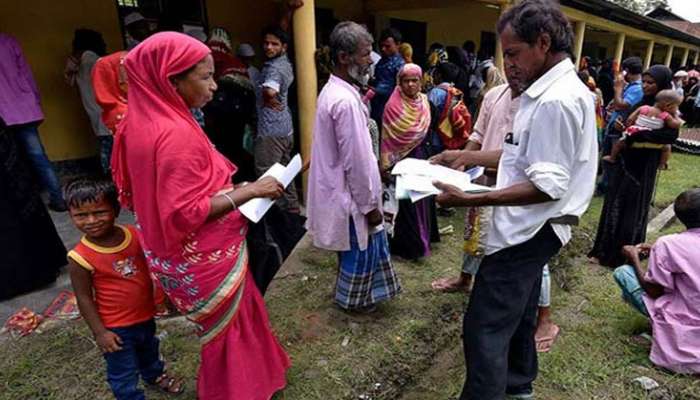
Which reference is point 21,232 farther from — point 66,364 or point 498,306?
point 498,306

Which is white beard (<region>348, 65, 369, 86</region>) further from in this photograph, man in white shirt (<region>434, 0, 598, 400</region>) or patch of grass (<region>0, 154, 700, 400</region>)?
patch of grass (<region>0, 154, 700, 400</region>)

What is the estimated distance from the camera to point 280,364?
6.66ft

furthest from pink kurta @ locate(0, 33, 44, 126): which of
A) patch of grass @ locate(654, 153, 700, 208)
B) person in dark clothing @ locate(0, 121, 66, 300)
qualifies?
patch of grass @ locate(654, 153, 700, 208)

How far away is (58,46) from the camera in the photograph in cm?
428

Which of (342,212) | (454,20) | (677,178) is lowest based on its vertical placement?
(677,178)

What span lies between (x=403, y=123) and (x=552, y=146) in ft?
6.47

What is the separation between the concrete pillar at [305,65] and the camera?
3744mm

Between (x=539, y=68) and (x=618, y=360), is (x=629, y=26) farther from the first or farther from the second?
(x=539, y=68)

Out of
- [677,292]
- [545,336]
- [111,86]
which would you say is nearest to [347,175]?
[545,336]

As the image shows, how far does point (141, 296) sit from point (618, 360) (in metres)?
2.55

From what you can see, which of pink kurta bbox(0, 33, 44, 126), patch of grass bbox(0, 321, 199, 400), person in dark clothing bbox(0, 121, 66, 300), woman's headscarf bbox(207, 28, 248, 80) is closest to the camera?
patch of grass bbox(0, 321, 199, 400)

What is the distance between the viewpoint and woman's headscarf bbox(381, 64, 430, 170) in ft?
10.9

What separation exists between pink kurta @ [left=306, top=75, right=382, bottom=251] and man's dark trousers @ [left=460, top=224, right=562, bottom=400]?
0.82 meters

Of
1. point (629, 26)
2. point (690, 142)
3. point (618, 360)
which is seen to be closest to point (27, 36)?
point (618, 360)
